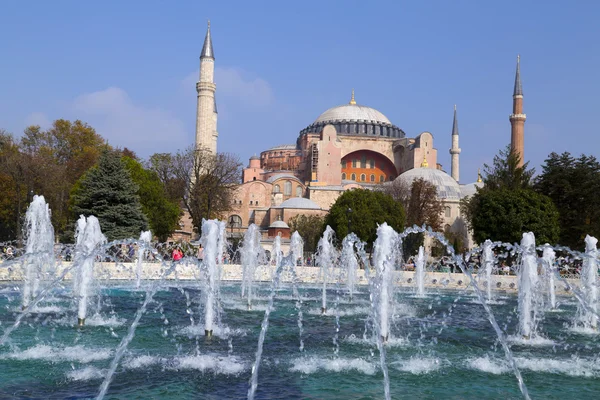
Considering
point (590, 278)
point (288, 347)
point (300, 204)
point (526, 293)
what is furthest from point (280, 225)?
point (288, 347)

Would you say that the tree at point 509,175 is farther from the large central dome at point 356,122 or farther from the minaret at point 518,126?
the large central dome at point 356,122

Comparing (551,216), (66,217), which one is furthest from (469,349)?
(66,217)

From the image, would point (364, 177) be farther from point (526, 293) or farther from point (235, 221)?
point (526, 293)

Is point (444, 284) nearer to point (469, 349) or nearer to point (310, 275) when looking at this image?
point (310, 275)

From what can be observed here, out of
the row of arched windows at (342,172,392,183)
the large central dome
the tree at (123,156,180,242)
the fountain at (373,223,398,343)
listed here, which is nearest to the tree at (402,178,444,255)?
the tree at (123,156,180,242)

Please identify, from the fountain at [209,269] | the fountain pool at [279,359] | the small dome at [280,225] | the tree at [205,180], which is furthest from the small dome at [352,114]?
the fountain at [209,269]

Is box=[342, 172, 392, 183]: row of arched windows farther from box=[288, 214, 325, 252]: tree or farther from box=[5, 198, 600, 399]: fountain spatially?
box=[5, 198, 600, 399]: fountain
